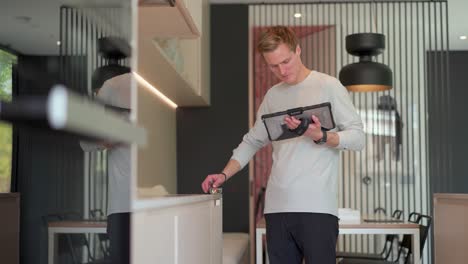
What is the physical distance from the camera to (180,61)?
3.86 meters

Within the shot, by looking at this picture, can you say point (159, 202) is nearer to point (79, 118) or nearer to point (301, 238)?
point (79, 118)

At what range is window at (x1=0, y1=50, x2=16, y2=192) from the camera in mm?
773

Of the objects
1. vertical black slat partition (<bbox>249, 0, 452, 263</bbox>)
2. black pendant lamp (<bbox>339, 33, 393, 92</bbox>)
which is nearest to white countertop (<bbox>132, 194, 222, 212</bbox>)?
black pendant lamp (<bbox>339, 33, 393, 92</bbox>)

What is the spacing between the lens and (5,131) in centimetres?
78

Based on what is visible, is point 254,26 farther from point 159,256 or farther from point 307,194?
point 159,256

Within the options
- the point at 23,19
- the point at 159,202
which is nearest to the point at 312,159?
the point at 159,202

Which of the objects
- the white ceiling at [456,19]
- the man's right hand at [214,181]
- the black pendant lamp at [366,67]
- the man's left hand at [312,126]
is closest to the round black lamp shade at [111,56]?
the man's left hand at [312,126]

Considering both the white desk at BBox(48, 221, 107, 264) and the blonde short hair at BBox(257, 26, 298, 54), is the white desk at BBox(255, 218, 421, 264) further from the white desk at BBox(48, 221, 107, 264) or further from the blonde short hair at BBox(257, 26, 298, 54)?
the white desk at BBox(48, 221, 107, 264)

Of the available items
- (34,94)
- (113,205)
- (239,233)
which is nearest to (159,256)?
(113,205)

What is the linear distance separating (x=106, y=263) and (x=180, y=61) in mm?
2810

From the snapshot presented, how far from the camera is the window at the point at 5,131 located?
77cm

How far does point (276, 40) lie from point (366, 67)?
213cm

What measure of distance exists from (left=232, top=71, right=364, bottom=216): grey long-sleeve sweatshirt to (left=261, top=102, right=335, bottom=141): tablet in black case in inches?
1.7

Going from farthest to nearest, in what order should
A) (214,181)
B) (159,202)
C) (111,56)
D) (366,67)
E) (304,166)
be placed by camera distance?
(366,67) < (214,181) < (304,166) < (159,202) < (111,56)
